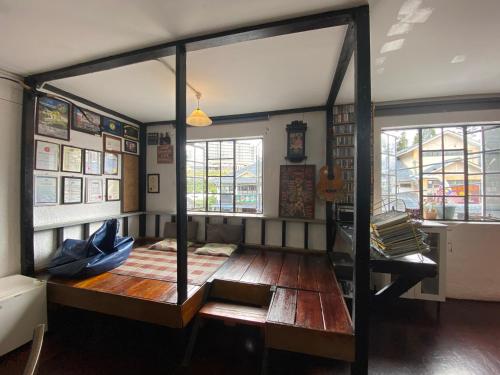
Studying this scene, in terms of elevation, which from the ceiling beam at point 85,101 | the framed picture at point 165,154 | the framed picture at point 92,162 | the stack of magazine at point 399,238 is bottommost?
the stack of magazine at point 399,238

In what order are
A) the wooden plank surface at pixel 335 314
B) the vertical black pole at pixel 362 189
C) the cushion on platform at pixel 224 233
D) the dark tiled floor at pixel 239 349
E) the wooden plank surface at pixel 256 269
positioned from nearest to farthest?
the vertical black pole at pixel 362 189 < the wooden plank surface at pixel 335 314 < the dark tiled floor at pixel 239 349 < the wooden plank surface at pixel 256 269 < the cushion on platform at pixel 224 233

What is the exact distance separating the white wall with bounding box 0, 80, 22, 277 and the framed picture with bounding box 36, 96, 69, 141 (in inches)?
5.9

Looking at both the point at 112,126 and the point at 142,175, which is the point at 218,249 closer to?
the point at 142,175

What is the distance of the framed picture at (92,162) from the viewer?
Answer: 106 inches

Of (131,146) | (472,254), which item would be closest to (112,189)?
(131,146)

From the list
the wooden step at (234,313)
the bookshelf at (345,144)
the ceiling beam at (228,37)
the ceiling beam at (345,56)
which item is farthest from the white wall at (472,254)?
the wooden step at (234,313)

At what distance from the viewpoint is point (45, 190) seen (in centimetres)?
229

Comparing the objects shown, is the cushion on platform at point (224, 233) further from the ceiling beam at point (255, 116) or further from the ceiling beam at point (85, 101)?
the ceiling beam at point (85, 101)

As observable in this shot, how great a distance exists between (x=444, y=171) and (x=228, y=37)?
3.13 m

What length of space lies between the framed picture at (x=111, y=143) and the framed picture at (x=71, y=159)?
371 mm

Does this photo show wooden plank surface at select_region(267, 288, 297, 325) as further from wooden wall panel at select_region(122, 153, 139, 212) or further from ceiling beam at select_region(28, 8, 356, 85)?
wooden wall panel at select_region(122, 153, 139, 212)

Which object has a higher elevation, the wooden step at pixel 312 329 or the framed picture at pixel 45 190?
the framed picture at pixel 45 190

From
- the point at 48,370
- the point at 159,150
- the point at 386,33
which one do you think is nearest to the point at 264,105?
the point at 386,33

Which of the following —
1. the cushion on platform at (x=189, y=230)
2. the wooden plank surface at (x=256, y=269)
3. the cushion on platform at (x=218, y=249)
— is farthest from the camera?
the cushion on platform at (x=189, y=230)
